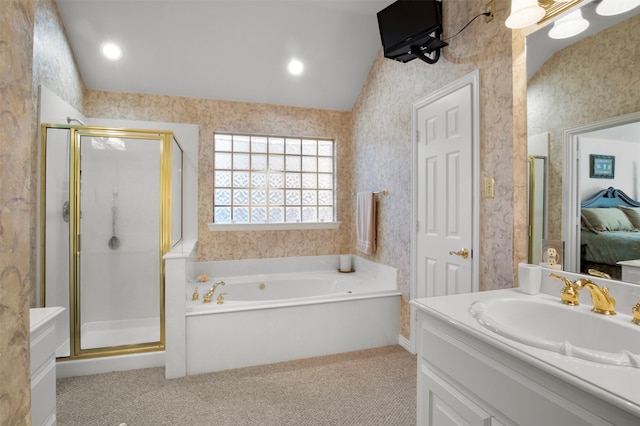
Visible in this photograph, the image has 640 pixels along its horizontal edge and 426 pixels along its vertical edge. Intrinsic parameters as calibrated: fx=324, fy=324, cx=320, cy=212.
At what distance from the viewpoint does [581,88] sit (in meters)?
1.33

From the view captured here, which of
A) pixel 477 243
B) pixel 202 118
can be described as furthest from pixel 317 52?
pixel 477 243

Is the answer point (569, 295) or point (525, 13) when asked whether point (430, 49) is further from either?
point (569, 295)

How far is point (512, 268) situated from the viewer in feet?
5.49

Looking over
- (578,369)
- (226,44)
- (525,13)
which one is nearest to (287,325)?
(578,369)

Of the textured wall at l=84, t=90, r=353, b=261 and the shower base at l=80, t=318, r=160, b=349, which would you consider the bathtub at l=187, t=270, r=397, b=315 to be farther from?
the shower base at l=80, t=318, r=160, b=349

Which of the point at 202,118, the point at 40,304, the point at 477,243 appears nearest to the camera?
A: the point at 477,243

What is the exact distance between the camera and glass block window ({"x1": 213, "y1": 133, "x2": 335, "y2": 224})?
138 inches

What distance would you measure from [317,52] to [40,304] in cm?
311

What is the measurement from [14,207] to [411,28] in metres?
2.38

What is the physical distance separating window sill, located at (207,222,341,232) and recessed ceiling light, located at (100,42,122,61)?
1.72 meters

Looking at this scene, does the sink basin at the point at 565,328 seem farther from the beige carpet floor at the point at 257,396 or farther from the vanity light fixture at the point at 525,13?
the vanity light fixture at the point at 525,13

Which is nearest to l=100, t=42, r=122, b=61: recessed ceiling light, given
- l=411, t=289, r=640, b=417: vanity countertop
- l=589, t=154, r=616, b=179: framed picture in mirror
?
l=411, t=289, r=640, b=417: vanity countertop

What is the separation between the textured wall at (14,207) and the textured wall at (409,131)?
1.86 metres

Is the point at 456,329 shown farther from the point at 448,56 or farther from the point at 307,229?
the point at 307,229
